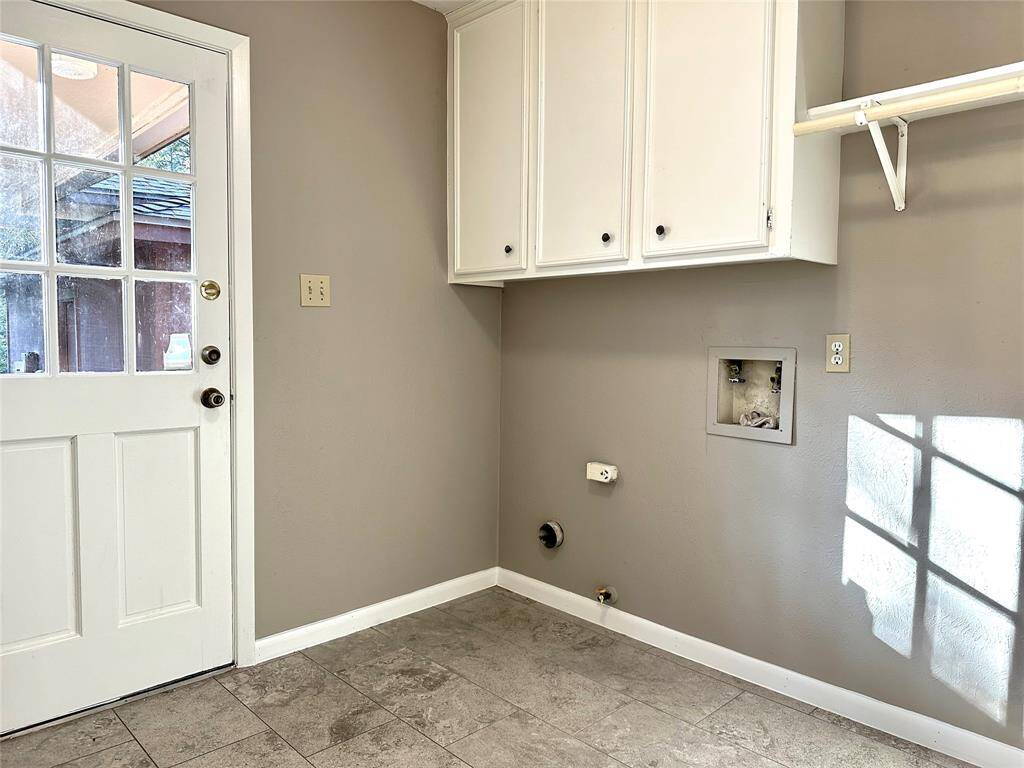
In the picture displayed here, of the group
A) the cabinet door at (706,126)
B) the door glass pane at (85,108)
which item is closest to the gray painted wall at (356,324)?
the door glass pane at (85,108)

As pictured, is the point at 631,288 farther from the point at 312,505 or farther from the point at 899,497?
the point at 312,505

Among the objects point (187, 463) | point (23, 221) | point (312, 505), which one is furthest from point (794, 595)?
point (23, 221)

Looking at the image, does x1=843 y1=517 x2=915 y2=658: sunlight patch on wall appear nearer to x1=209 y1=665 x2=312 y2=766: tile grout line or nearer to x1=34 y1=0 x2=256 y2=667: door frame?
x1=209 y1=665 x2=312 y2=766: tile grout line

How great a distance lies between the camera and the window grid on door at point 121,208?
200cm

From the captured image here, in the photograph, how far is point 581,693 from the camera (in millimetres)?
2322

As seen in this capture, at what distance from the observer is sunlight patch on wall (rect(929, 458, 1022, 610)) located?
190 cm

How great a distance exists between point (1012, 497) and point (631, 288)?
1.35 m

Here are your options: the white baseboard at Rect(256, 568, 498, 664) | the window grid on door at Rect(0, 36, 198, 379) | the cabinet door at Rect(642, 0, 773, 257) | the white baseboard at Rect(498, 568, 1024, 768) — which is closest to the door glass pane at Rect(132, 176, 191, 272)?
the window grid on door at Rect(0, 36, 198, 379)

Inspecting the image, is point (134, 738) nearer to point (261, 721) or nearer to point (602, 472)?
point (261, 721)

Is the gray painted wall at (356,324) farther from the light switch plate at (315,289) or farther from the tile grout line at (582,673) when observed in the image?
the tile grout line at (582,673)

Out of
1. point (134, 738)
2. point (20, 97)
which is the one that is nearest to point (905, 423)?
point (134, 738)

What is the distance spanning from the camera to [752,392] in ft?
8.06

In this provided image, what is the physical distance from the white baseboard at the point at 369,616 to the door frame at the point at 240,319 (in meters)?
0.08

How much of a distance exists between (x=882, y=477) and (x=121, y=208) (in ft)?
7.70
